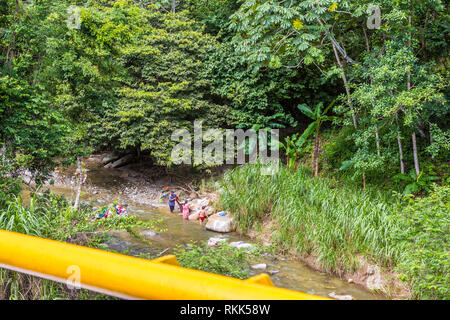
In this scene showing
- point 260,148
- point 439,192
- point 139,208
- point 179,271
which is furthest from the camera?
point 260,148

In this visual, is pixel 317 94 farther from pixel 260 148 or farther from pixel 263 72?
pixel 260 148

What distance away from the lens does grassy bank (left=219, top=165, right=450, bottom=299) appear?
3.87 metres

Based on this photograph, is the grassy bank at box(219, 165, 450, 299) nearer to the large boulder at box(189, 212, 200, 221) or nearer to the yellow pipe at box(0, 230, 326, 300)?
the large boulder at box(189, 212, 200, 221)

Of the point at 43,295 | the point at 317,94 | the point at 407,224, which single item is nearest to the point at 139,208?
the point at 317,94

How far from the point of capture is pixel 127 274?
0.86 m

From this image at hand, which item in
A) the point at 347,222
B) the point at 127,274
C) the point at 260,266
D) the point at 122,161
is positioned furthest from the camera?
the point at 122,161

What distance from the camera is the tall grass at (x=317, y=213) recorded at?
18.5 feet

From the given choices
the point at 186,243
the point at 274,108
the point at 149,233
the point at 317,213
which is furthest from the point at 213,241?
the point at 274,108

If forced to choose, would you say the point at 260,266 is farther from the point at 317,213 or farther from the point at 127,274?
the point at 127,274

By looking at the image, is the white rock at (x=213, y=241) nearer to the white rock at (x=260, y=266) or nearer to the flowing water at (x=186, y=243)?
Answer: the flowing water at (x=186, y=243)

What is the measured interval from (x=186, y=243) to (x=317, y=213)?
274cm

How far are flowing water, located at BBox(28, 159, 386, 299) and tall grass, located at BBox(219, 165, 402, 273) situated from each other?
1.19 ft

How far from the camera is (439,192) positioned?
4211mm
